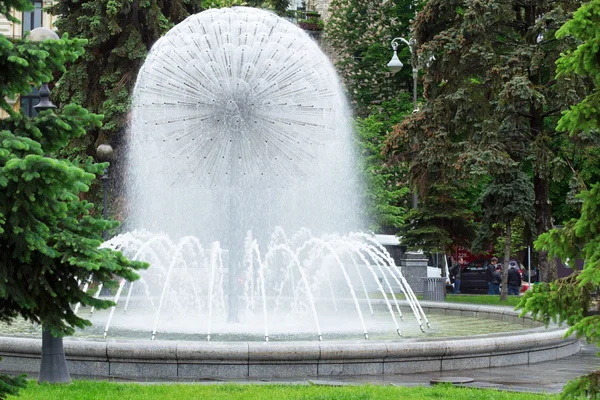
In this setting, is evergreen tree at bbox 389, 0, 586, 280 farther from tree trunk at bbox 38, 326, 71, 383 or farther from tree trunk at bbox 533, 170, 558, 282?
tree trunk at bbox 38, 326, 71, 383

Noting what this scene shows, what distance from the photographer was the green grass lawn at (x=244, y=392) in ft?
28.8

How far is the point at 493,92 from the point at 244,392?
57.5 ft

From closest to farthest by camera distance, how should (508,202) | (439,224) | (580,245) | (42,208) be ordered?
(42,208) < (580,245) < (508,202) < (439,224)

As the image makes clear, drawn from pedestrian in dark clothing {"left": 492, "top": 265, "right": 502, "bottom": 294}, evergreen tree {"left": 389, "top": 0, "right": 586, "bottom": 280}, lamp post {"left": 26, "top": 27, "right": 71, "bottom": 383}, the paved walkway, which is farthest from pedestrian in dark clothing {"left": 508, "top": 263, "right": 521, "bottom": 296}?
lamp post {"left": 26, "top": 27, "right": 71, "bottom": 383}

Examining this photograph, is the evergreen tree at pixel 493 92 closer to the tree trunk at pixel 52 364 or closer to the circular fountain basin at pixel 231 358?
the circular fountain basin at pixel 231 358

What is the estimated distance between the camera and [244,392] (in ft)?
30.2

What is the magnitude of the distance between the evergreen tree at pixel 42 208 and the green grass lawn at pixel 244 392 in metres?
2.11

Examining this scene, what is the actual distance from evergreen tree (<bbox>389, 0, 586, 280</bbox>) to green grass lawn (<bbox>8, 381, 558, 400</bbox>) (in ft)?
46.7

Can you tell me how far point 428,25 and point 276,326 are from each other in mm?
14859

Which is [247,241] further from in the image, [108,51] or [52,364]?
[108,51]

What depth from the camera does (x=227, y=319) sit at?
15.0 meters

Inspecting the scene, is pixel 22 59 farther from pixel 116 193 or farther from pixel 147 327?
pixel 116 193

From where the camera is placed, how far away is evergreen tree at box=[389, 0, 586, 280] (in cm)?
2356

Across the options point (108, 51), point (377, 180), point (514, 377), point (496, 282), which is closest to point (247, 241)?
point (514, 377)
